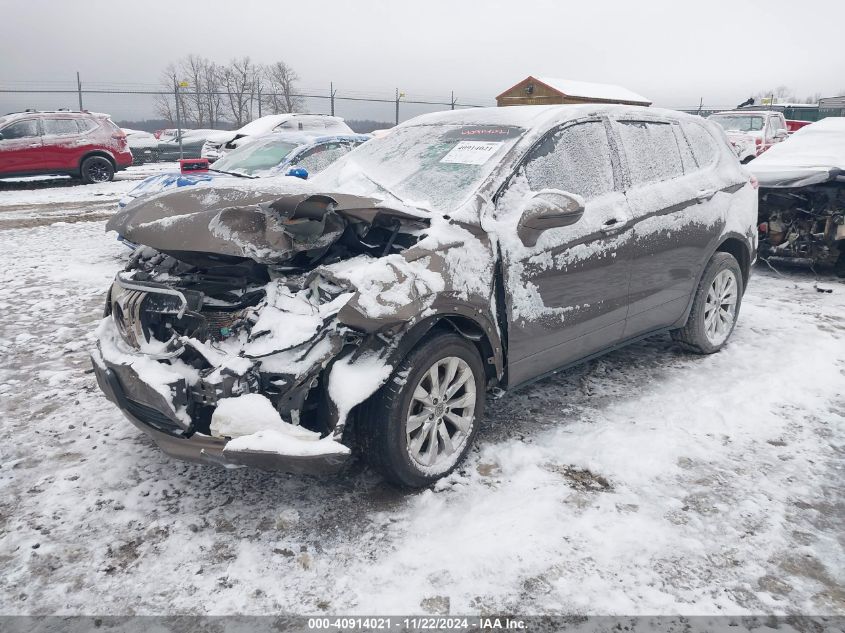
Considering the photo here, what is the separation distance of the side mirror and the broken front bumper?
1448 millimetres

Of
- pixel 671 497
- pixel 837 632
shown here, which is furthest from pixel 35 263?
pixel 837 632

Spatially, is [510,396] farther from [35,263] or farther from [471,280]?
[35,263]

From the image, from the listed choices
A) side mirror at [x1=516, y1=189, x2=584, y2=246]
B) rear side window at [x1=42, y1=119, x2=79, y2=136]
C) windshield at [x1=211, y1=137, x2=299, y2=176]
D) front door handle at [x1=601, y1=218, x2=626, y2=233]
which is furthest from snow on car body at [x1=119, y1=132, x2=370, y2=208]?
rear side window at [x1=42, y1=119, x2=79, y2=136]

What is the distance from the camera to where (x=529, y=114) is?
11.9ft

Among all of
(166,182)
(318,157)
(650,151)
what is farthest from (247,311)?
(318,157)

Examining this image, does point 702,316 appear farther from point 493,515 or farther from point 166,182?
point 166,182

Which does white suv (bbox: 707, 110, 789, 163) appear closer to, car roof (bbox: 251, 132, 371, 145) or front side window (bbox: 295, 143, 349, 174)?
car roof (bbox: 251, 132, 371, 145)

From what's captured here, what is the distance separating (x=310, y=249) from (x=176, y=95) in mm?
21522

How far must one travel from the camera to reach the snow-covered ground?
92.2 inches

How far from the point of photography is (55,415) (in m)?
3.70

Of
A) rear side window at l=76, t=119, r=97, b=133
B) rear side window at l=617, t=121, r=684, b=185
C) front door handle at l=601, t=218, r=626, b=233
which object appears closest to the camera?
front door handle at l=601, t=218, r=626, b=233

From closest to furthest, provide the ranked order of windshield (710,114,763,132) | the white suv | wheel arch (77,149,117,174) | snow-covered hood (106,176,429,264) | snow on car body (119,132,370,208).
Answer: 1. snow-covered hood (106,176,429,264)
2. snow on car body (119,132,370,208)
3. wheel arch (77,149,117,174)
4. the white suv
5. windshield (710,114,763,132)

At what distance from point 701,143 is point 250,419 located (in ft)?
12.7

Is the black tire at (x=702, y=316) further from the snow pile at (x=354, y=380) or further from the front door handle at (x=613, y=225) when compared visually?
the snow pile at (x=354, y=380)
